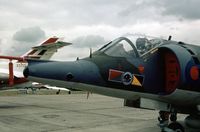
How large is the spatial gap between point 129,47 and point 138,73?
71cm

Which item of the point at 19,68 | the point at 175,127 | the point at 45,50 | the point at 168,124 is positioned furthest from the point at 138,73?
the point at 45,50

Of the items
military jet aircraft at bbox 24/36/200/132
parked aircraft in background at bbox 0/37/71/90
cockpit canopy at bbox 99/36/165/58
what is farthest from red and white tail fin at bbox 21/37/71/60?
military jet aircraft at bbox 24/36/200/132

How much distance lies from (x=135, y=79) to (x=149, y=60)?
1.88ft

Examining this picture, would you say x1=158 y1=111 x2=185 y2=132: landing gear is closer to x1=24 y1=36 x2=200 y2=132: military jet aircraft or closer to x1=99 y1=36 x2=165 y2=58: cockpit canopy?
x1=24 y1=36 x2=200 y2=132: military jet aircraft

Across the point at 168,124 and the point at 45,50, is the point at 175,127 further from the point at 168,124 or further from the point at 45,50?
the point at 45,50

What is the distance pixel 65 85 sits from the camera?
7.37 m

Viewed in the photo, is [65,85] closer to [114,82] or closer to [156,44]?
[114,82]

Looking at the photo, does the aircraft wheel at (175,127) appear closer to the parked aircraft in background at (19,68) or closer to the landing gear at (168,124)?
the landing gear at (168,124)

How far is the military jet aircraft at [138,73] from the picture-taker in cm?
733

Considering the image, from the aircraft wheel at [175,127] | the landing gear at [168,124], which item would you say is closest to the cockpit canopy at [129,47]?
the landing gear at [168,124]

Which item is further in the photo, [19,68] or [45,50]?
[45,50]

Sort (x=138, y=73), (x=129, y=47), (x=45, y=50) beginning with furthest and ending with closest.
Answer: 1. (x=45, y=50)
2. (x=129, y=47)
3. (x=138, y=73)

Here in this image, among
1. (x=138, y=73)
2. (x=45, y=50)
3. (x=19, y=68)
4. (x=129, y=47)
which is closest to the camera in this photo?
(x=138, y=73)

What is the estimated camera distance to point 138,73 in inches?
302
